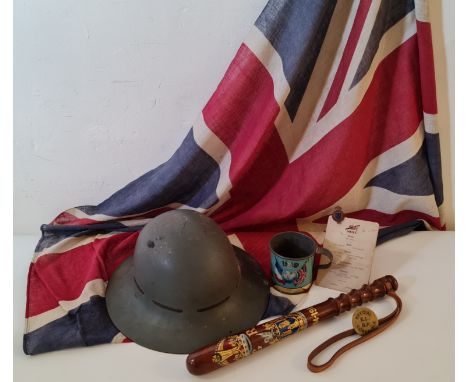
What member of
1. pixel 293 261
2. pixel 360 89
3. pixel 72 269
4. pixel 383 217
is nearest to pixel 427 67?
pixel 360 89

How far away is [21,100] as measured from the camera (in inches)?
39.1

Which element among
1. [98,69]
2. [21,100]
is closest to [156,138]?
[98,69]

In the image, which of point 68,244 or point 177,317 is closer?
point 177,317

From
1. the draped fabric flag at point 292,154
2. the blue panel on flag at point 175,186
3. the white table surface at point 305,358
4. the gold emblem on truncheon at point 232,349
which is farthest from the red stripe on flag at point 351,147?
the gold emblem on truncheon at point 232,349

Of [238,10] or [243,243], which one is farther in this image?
[243,243]

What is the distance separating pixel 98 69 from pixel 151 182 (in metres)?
0.28

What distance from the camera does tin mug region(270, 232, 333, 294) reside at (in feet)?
2.88

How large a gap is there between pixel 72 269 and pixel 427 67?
892 millimetres

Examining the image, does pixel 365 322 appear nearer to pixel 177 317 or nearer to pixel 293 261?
pixel 293 261

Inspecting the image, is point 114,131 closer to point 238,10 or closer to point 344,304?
point 238,10

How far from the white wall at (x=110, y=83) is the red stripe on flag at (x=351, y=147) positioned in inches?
3.3

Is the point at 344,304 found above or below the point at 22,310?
below

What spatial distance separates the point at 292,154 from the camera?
106cm

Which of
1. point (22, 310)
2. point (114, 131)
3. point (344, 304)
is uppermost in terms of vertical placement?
point (114, 131)
